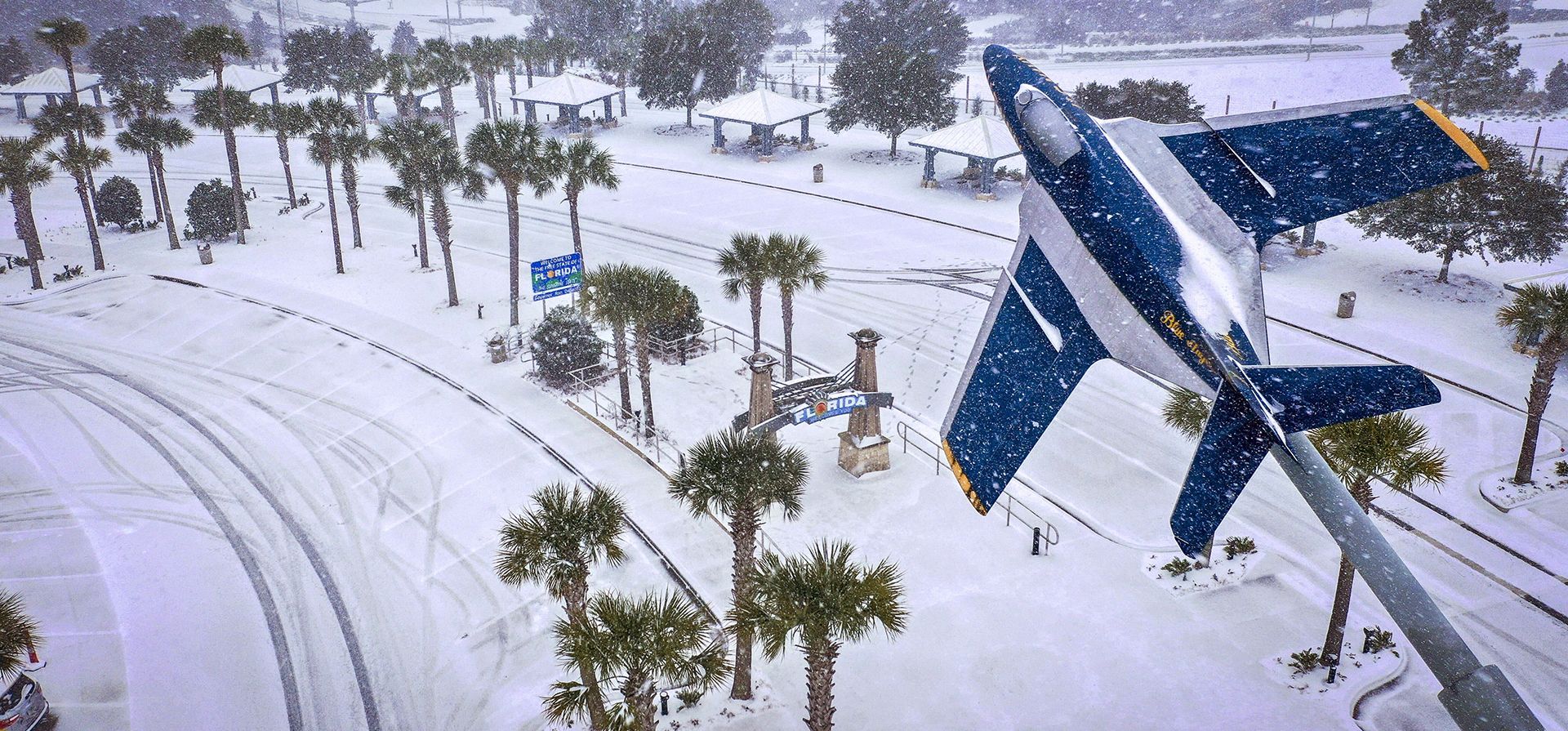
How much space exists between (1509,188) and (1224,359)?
33.8 m

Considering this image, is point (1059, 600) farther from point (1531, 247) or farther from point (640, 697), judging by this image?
point (1531, 247)

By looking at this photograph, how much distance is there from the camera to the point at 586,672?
15.1 metres

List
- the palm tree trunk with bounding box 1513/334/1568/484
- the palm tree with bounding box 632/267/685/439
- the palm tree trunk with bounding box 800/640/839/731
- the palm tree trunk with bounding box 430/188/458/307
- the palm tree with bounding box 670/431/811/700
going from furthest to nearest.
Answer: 1. the palm tree trunk with bounding box 430/188/458/307
2. the palm tree with bounding box 632/267/685/439
3. the palm tree trunk with bounding box 1513/334/1568/484
4. the palm tree with bounding box 670/431/811/700
5. the palm tree trunk with bounding box 800/640/839/731

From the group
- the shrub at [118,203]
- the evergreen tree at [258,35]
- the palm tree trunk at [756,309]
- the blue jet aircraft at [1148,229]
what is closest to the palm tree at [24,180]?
the shrub at [118,203]

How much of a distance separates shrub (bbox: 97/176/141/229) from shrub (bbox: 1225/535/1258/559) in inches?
2489

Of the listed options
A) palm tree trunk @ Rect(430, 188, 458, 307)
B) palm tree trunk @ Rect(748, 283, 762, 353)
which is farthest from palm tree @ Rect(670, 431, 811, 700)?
palm tree trunk @ Rect(430, 188, 458, 307)

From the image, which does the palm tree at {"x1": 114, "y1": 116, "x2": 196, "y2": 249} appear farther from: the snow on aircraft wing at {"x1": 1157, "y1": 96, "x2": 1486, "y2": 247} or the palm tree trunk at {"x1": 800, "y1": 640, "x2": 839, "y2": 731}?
the snow on aircraft wing at {"x1": 1157, "y1": 96, "x2": 1486, "y2": 247}

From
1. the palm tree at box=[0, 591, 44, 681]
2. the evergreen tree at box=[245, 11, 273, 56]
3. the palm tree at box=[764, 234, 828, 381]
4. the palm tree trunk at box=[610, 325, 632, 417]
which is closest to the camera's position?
the palm tree at box=[0, 591, 44, 681]

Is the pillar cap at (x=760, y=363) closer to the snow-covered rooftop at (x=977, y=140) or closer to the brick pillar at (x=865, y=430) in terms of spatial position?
the brick pillar at (x=865, y=430)

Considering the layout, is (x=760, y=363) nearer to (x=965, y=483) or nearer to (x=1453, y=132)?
(x=965, y=483)

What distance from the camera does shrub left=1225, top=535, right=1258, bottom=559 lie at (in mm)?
22875

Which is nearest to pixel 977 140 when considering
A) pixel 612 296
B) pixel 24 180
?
pixel 612 296

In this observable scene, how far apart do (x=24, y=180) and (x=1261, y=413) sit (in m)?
55.8

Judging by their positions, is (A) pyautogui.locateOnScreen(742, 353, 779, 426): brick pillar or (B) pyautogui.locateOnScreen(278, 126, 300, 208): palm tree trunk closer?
(A) pyautogui.locateOnScreen(742, 353, 779, 426): brick pillar
